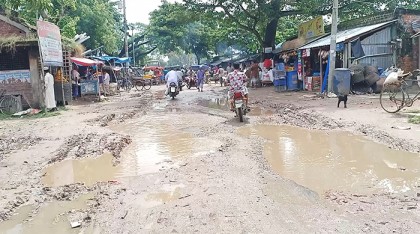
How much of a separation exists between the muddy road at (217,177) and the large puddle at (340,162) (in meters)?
0.02

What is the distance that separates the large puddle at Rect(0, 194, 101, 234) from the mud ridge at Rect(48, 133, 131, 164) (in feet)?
7.38

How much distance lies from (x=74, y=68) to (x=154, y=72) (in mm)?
22384

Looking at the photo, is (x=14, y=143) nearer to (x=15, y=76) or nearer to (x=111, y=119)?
(x=111, y=119)

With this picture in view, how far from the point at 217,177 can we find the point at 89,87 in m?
15.5

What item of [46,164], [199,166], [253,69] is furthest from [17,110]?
[253,69]

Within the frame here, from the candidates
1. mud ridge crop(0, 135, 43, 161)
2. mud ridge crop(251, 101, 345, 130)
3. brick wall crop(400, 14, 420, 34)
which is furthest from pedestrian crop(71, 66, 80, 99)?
brick wall crop(400, 14, 420, 34)

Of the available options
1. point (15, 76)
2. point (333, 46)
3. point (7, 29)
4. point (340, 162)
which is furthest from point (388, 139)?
point (7, 29)

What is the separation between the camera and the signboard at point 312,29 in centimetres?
2134

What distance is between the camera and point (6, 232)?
4055mm

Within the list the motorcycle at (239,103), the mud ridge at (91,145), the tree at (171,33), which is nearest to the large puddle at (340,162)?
the motorcycle at (239,103)

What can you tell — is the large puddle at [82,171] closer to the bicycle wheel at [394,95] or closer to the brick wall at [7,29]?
the bicycle wheel at [394,95]

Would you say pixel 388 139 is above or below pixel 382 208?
above

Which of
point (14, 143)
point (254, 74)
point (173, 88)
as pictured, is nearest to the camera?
point (14, 143)

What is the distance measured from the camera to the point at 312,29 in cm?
2211
